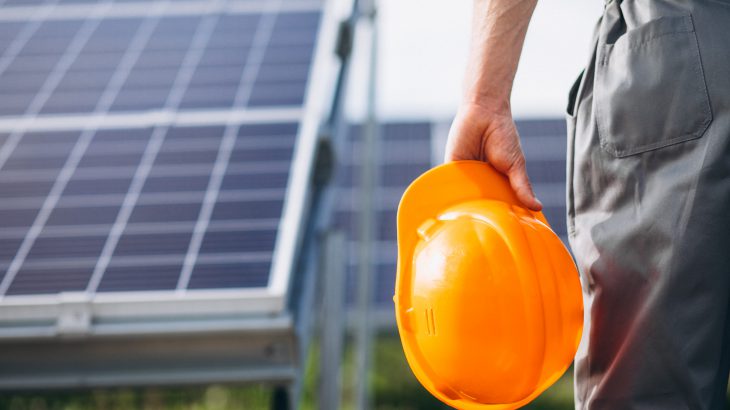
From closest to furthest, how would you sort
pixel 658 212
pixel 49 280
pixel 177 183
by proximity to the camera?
pixel 658 212, pixel 49 280, pixel 177 183

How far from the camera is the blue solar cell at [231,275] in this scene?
3.14 m

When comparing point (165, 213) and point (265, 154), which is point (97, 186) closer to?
point (165, 213)

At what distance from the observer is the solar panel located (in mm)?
3033

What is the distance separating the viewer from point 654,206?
5.73 feet

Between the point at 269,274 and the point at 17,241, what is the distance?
1.20 meters

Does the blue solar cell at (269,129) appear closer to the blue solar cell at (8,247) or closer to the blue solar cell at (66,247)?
the blue solar cell at (66,247)

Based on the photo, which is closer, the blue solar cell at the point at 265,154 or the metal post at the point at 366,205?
the blue solar cell at the point at 265,154

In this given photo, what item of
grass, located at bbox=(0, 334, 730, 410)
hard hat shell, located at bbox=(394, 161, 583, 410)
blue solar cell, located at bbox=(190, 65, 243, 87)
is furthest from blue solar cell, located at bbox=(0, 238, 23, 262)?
grass, located at bbox=(0, 334, 730, 410)

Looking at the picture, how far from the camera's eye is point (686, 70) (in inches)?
68.6

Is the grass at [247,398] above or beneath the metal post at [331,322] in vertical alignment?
beneath

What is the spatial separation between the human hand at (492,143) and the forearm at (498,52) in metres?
0.02

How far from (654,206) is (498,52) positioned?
0.55 m

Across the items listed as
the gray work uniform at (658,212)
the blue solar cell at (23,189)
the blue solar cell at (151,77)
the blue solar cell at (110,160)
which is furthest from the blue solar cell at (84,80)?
the gray work uniform at (658,212)

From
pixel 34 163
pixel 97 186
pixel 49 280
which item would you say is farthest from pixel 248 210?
pixel 34 163
